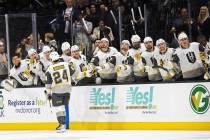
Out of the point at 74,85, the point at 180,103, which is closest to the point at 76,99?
the point at 74,85

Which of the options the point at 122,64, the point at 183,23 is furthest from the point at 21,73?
the point at 183,23

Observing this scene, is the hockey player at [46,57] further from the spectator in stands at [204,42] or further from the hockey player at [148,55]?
the spectator in stands at [204,42]

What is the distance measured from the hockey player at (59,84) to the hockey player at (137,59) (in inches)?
59.0

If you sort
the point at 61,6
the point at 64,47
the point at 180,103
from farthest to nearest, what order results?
the point at 61,6 < the point at 64,47 < the point at 180,103

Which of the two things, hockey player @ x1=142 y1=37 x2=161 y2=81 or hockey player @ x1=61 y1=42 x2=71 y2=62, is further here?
hockey player @ x1=61 y1=42 x2=71 y2=62

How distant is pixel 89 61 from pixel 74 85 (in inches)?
36.7

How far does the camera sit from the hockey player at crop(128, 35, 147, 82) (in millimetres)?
17672

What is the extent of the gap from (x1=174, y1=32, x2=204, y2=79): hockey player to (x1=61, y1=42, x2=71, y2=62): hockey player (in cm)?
312

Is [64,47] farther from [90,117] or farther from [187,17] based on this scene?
[187,17]

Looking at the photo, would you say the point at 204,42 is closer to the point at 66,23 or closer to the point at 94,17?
the point at 94,17

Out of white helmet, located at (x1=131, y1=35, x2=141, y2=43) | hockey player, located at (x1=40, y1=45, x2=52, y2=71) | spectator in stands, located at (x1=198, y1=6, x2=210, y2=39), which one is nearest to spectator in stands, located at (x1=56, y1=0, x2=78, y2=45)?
hockey player, located at (x1=40, y1=45, x2=52, y2=71)

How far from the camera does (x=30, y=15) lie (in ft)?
64.6

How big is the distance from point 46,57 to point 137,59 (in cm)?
294

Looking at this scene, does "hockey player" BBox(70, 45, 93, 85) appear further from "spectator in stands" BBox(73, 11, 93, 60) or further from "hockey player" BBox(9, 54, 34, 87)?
"hockey player" BBox(9, 54, 34, 87)
